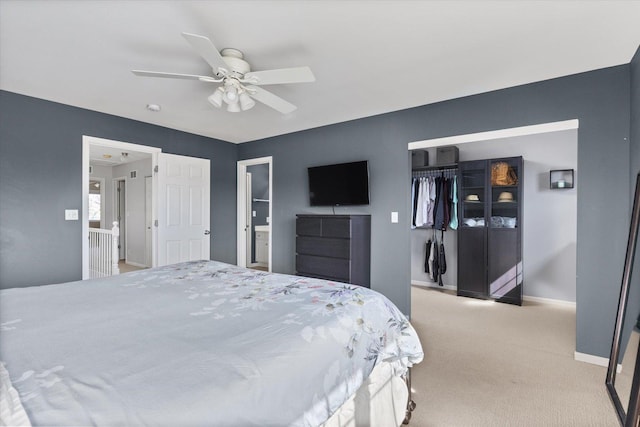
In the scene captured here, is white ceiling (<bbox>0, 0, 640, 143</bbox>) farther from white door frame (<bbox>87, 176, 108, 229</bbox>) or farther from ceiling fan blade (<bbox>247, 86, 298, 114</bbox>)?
white door frame (<bbox>87, 176, 108, 229</bbox>)

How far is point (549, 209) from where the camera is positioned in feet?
13.5

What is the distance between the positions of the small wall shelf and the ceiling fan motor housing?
13.1 ft

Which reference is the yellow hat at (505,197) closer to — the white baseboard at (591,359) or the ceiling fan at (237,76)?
the white baseboard at (591,359)

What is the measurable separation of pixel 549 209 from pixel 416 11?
3.57m

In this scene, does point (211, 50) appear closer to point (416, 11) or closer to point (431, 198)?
point (416, 11)

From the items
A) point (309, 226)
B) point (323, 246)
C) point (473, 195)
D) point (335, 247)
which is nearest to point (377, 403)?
point (335, 247)

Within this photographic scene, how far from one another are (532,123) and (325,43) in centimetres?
195

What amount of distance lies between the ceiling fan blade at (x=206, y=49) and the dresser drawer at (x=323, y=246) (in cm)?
207

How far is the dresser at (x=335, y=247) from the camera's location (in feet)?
11.2

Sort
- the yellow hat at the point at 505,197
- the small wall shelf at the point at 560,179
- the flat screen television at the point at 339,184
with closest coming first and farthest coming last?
the flat screen television at the point at 339,184 < the small wall shelf at the point at 560,179 < the yellow hat at the point at 505,197

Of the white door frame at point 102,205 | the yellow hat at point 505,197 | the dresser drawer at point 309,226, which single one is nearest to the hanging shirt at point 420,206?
the yellow hat at point 505,197

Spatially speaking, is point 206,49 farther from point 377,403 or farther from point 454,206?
point 454,206

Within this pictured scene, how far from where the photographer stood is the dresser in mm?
3418

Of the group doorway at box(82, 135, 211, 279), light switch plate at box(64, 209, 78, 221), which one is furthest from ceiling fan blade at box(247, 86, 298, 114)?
light switch plate at box(64, 209, 78, 221)
